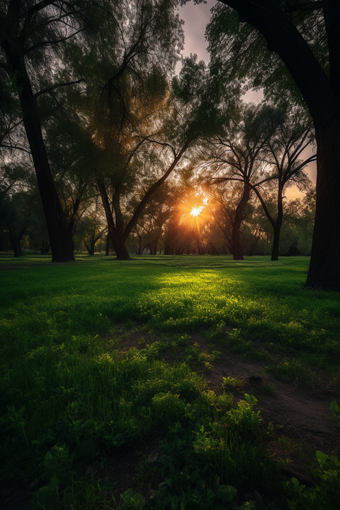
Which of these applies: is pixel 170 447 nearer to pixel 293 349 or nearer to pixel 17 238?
pixel 293 349

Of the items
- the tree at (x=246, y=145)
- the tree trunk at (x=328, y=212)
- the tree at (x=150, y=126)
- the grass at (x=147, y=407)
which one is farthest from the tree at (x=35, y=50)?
the tree at (x=246, y=145)

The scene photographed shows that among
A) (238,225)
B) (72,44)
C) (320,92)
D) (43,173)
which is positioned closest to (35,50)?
(72,44)

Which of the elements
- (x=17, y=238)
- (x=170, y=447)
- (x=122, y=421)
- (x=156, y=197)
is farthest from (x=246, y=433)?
(x=17, y=238)

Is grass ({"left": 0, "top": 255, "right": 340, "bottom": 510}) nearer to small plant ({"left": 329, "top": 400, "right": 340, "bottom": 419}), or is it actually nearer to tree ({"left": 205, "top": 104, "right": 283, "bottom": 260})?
small plant ({"left": 329, "top": 400, "right": 340, "bottom": 419})

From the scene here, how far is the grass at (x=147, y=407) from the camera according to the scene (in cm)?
128

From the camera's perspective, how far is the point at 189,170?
25.2 meters

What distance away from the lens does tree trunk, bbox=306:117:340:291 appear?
593 cm

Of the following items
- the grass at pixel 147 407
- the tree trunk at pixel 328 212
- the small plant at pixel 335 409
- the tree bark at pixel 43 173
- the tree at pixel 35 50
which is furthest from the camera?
the tree bark at pixel 43 173

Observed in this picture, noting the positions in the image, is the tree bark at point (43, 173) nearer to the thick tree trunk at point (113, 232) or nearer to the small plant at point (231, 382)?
the thick tree trunk at point (113, 232)

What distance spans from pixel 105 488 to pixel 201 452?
0.62m

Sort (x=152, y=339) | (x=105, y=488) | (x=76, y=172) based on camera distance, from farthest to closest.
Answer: (x=76, y=172), (x=152, y=339), (x=105, y=488)

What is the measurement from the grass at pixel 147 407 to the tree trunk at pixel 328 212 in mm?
2388

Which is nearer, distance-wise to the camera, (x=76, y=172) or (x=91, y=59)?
(x=91, y=59)

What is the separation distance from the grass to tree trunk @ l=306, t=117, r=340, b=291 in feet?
7.83
